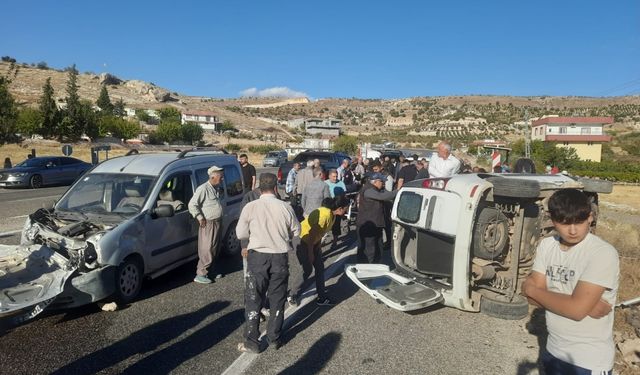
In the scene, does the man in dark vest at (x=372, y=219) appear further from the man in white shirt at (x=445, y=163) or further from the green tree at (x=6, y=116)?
the green tree at (x=6, y=116)

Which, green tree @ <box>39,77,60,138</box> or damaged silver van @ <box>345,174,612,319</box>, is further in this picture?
green tree @ <box>39,77,60,138</box>

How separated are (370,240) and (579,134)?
66.0m

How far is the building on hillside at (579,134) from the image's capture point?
6000 centimetres

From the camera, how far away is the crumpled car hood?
14.7 feet

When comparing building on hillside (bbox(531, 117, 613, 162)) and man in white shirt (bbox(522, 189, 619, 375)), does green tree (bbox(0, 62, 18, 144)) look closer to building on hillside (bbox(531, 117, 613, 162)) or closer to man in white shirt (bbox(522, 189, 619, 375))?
man in white shirt (bbox(522, 189, 619, 375))

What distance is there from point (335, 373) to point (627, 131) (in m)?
95.9

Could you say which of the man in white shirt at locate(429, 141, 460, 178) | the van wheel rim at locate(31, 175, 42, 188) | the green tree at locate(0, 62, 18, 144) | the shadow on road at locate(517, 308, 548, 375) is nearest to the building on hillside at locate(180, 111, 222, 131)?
the green tree at locate(0, 62, 18, 144)

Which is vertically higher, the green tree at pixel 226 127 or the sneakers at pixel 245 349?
the green tree at pixel 226 127

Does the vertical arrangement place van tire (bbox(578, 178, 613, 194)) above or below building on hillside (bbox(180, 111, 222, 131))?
below

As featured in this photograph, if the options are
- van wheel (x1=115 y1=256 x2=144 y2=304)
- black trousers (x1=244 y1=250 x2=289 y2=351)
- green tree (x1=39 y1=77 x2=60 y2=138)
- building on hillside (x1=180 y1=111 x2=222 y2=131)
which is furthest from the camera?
building on hillside (x1=180 y1=111 x2=222 y2=131)

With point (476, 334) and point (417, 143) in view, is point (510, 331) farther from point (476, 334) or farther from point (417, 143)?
point (417, 143)

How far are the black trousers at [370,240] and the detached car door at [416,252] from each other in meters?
0.72

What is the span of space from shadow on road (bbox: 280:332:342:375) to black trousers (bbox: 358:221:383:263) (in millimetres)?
2319

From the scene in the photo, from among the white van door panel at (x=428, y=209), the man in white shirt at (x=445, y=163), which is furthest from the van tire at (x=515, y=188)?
the man in white shirt at (x=445, y=163)
